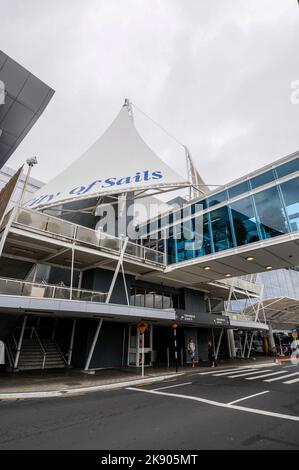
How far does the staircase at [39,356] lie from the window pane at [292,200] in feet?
54.4

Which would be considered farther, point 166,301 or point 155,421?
point 166,301

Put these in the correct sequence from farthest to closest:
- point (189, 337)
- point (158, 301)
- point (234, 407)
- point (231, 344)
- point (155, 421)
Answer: point (231, 344), point (189, 337), point (158, 301), point (234, 407), point (155, 421)

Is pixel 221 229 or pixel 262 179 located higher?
pixel 262 179

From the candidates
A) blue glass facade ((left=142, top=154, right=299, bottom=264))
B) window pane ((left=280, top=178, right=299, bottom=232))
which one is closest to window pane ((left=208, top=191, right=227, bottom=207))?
blue glass facade ((left=142, top=154, right=299, bottom=264))

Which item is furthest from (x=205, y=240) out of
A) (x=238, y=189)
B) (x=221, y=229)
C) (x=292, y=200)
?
(x=292, y=200)

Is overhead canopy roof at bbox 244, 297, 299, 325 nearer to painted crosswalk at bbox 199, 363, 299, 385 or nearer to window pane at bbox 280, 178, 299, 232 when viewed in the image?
painted crosswalk at bbox 199, 363, 299, 385

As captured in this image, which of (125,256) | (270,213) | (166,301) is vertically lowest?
(166,301)

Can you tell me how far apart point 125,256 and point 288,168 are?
1104cm

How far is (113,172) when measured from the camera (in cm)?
2117

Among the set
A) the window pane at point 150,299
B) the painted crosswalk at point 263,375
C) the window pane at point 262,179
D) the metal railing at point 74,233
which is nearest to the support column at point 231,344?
the window pane at point 150,299

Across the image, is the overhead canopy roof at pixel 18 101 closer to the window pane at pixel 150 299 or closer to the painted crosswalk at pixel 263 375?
the window pane at pixel 150 299

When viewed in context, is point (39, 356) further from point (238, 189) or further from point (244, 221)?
point (238, 189)

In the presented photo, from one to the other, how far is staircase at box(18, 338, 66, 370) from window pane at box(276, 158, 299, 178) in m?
18.1
